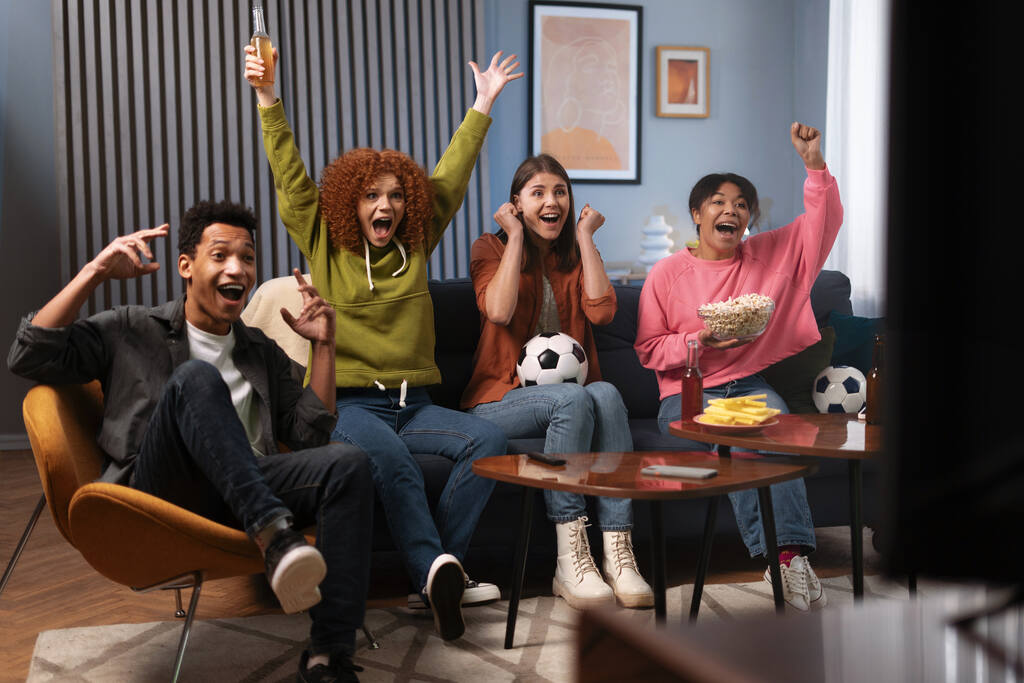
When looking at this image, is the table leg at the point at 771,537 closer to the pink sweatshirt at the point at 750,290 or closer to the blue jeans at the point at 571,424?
the blue jeans at the point at 571,424

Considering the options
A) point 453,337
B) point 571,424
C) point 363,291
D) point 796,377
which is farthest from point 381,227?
point 796,377

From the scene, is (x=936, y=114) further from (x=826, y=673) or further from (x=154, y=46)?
(x=154, y=46)

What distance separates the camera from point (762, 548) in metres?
2.24

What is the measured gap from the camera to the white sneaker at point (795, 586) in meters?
2.14

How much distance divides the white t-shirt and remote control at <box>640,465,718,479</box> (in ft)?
2.83

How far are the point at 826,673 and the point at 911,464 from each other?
0.10 meters

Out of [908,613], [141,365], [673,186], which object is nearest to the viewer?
[908,613]

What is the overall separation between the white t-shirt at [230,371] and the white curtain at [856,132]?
140 inches

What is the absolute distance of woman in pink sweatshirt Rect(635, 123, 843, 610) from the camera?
262 centimetres

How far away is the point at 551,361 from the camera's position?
257 centimetres

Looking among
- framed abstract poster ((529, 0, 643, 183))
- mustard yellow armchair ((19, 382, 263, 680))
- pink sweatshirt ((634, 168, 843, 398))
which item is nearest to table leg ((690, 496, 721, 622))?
pink sweatshirt ((634, 168, 843, 398))

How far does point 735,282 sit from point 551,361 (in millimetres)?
646

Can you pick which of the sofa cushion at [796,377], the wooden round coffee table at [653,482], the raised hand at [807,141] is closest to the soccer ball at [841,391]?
the sofa cushion at [796,377]

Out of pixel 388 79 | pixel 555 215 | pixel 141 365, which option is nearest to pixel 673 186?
pixel 388 79
